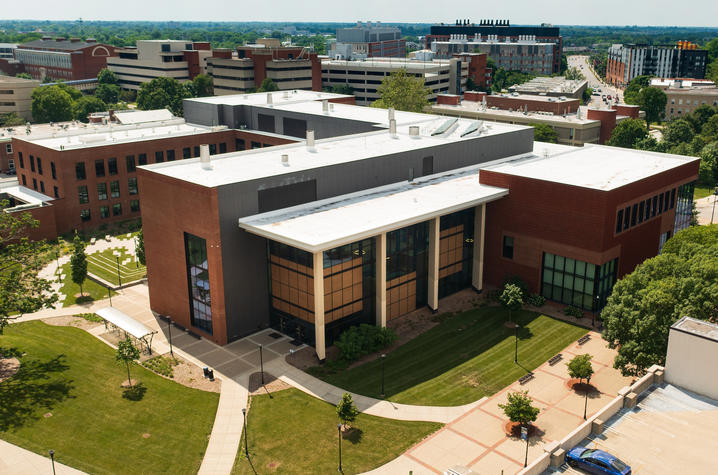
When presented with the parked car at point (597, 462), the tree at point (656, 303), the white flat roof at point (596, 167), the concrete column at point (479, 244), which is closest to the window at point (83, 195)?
the concrete column at point (479, 244)

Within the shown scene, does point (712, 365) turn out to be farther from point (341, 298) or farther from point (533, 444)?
point (341, 298)

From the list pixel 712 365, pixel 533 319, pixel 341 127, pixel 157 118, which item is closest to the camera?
pixel 712 365

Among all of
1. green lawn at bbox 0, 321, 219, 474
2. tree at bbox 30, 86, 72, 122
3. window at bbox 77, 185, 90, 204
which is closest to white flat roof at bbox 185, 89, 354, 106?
window at bbox 77, 185, 90, 204

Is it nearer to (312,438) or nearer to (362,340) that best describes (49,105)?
(362,340)

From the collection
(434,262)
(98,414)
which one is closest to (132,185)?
(434,262)

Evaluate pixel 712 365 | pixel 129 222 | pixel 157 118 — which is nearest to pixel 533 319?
pixel 712 365

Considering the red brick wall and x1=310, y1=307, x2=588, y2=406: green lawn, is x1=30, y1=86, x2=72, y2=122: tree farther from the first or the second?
x1=310, y1=307, x2=588, y2=406: green lawn

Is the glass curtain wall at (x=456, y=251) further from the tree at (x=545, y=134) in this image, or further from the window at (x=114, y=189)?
the tree at (x=545, y=134)
